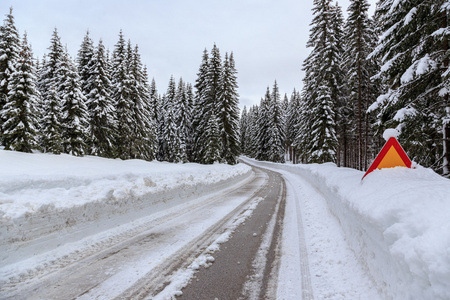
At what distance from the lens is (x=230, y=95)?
31.8 m

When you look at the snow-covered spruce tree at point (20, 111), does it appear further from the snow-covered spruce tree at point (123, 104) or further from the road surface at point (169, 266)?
the road surface at point (169, 266)

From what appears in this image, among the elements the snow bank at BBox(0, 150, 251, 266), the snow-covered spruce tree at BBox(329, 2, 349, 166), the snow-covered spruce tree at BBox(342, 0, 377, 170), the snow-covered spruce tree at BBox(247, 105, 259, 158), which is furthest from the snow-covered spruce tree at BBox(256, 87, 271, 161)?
the snow bank at BBox(0, 150, 251, 266)

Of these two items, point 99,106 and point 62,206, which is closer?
point 62,206

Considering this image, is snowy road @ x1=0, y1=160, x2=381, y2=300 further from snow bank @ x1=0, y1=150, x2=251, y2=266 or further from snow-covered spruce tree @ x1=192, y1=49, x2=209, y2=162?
snow-covered spruce tree @ x1=192, y1=49, x2=209, y2=162

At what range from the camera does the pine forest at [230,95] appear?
28.9 feet

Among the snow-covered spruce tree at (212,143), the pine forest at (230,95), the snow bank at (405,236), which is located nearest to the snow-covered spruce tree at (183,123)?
the pine forest at (230,95)

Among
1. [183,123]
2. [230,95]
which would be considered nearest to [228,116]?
[230,95]

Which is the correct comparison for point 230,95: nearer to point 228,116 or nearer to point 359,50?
point 228,116

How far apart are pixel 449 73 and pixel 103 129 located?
989 inches

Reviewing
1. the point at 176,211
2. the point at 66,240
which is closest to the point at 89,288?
the point at 66,240

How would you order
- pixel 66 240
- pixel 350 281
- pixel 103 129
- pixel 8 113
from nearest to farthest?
1. pixel 350 281
2. pixel 66 240
3. pixel 8 113
4. pixel 103 129

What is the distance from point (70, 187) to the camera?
578 cm

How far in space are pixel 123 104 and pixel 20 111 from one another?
8.80 meters

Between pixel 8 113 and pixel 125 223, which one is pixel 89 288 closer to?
pixel 125 223
